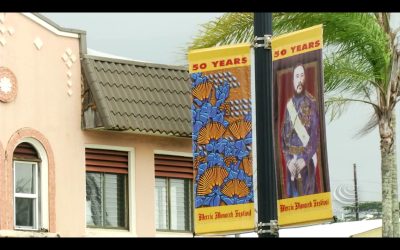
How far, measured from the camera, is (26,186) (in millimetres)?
24594

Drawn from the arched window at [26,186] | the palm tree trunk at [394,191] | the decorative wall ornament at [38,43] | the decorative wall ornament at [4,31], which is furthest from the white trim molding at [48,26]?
the palm tree trunk at [394,191]

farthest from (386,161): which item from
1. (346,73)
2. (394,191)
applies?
(346,73)

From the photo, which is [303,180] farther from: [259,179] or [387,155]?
[387,155]

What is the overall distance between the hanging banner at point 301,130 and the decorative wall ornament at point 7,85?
26.7ft

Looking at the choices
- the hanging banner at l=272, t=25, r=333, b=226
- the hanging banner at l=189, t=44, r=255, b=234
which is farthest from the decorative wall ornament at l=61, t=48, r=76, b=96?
the hanging banner at l=272, t=25, r=333, b=226

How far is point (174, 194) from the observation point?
27500mm

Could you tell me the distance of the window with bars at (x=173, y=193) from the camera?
27062 millimetres

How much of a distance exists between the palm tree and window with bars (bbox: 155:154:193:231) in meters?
3.42

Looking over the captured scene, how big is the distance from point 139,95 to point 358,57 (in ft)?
15.8


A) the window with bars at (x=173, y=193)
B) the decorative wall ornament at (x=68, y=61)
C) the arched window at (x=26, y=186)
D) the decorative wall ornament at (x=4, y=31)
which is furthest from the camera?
the window with bars at (x=173, y=193)

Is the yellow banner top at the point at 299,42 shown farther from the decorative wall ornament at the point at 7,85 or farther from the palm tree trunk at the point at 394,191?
the decorative wall ornament at the point at 7,85

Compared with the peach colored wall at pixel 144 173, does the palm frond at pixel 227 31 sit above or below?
above

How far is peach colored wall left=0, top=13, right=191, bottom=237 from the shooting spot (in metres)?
24.2

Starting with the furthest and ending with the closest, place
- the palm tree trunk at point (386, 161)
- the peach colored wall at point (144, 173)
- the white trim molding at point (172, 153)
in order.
Answer: the white trim molding at point (172, 153)
the peach colored wall at point (144, 173)
the palm tree trunk at point (386, 161)
